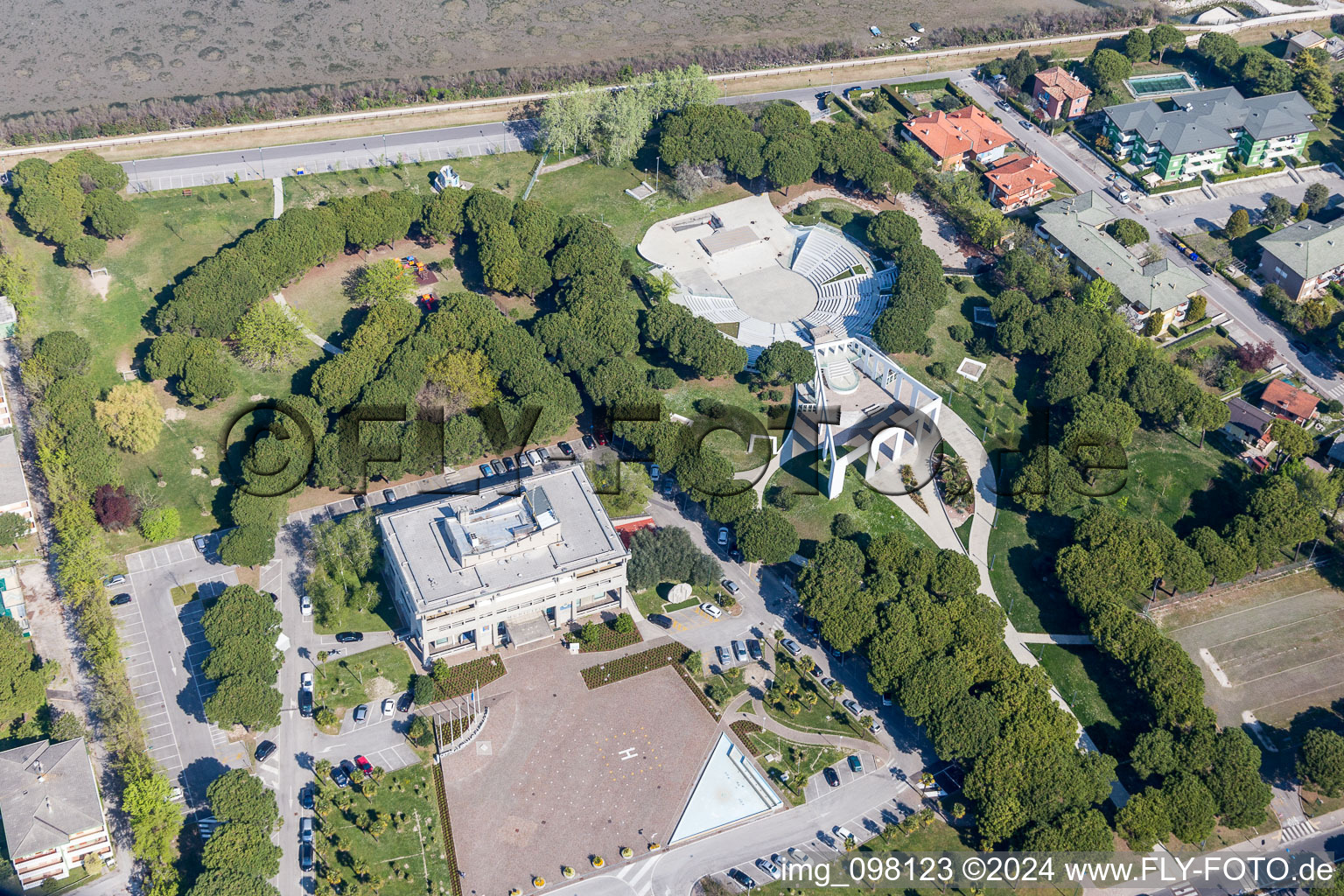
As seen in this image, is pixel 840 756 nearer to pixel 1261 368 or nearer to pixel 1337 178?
pixel 1261 368

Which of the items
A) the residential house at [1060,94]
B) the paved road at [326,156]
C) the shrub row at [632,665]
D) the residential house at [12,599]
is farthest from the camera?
the residential house at [1060,94]

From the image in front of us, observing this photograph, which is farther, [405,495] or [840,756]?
[405,495]

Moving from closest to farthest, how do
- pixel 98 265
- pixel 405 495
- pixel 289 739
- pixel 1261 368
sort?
1. pixel 289 739
2. pixel 405 495
3. pixel 1261 368
4. pixel 98 265

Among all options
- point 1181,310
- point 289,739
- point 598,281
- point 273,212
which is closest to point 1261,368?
point 1181,310

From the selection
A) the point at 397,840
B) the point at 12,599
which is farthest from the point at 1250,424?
the point at 12,599

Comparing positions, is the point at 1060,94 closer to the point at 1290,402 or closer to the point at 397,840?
the point at 1290,402

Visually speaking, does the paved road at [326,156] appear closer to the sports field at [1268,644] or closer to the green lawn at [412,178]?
the green lawn at [412,178]

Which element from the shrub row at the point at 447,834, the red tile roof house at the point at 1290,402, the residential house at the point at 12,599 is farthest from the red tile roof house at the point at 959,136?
the residential house at the point at 12,599

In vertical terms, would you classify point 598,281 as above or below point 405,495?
above
